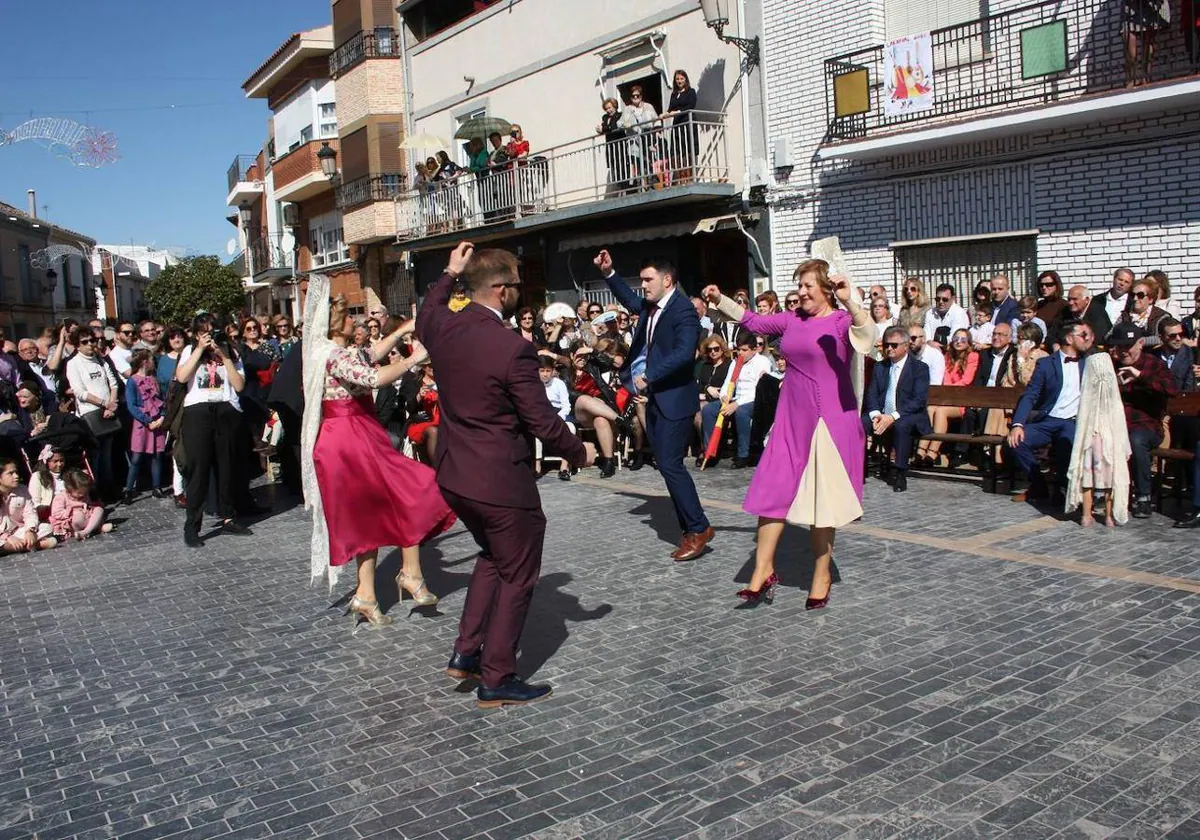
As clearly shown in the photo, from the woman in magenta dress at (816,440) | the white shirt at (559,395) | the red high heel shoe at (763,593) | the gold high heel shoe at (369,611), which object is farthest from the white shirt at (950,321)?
the gold high heel shoe at (369,611)

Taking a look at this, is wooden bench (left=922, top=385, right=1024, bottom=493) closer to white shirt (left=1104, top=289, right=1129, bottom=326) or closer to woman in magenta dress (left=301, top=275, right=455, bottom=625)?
white shirt (left=1104, top=289, right=1129, bottom=326)

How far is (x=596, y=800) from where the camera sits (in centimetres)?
409

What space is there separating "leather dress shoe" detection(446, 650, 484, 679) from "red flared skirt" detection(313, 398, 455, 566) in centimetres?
131

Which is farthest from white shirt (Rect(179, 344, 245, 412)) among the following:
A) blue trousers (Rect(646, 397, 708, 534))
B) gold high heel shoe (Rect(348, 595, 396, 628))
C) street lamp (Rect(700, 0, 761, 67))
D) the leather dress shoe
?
street lamp (Rect(700, 0, 761, 67))

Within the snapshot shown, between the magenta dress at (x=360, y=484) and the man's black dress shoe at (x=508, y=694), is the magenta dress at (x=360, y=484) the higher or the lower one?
the higher one

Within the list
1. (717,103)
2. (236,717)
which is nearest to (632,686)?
(236,717)

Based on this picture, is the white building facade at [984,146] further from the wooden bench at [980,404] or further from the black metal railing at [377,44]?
the black metal railing at [377,44]

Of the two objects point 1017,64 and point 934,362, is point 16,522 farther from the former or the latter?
point 1017,64

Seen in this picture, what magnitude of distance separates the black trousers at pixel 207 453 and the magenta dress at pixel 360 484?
3.52 m

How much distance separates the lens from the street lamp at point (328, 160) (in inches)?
1294

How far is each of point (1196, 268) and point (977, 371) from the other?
314 centimetres

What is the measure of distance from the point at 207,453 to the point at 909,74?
10.1 m

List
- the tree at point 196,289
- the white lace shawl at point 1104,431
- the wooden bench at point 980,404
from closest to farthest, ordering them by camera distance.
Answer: the white lace shawl at point 1104,431, the wooden bench at point 980,404, the tree at point 196,289

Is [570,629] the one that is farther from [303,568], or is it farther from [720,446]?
[720,446]
